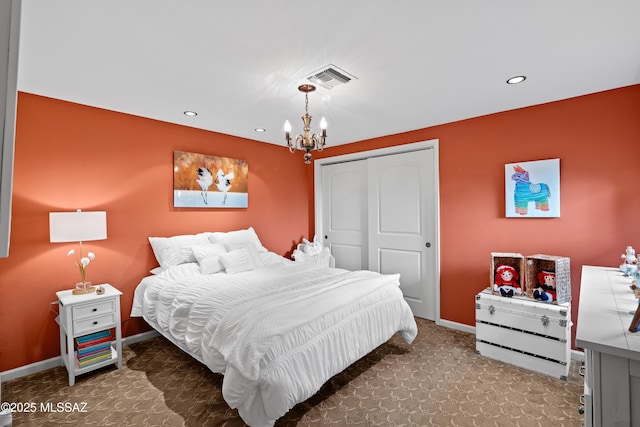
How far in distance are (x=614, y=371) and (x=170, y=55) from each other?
8.92 ft

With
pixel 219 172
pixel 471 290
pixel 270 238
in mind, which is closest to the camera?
pixel 471 290

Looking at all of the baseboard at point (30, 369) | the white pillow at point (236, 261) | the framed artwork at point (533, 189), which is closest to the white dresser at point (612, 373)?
the framed artwork at point (533, 189)

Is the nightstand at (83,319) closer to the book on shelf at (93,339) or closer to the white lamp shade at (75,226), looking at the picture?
the book on shelf at (93,339)

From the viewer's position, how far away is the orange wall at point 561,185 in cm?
252

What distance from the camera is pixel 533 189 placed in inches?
115

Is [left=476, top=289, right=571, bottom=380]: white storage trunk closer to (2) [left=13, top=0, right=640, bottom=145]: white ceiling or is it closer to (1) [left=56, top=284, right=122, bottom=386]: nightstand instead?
(2) [left=13, top=0, right=640, bottom=145]: white ceiling

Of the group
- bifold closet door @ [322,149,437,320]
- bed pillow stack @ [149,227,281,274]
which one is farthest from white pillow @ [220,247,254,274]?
bifold closet door @ [322,149,437,320]

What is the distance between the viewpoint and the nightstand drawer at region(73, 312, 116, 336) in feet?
7.88

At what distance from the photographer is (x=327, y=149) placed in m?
4.81

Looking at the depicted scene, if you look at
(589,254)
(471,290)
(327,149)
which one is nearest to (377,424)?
(471,290)

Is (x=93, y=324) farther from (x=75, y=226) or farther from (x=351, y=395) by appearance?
(x=351, y=395)

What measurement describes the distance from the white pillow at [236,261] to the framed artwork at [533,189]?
9.11 ft

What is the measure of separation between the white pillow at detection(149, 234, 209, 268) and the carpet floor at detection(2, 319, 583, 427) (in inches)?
35.8

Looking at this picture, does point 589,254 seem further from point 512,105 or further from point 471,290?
point 512,105
